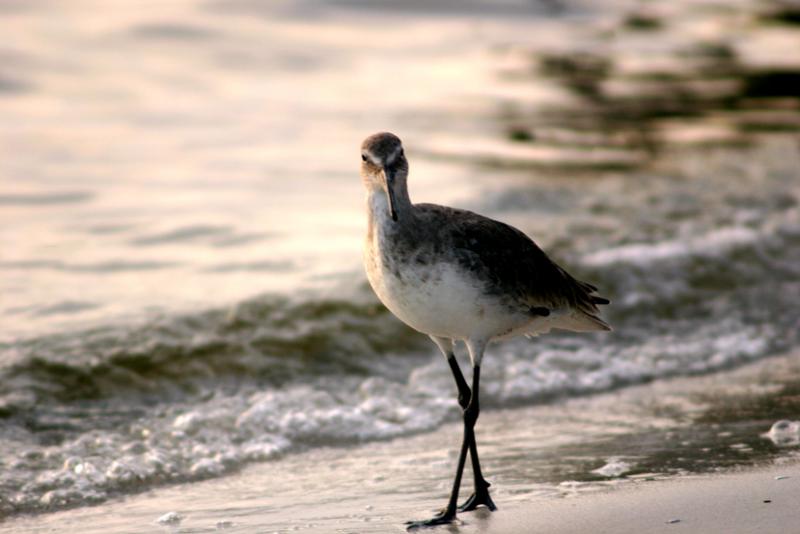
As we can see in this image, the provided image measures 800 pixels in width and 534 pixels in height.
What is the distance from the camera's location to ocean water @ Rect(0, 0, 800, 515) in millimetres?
8273

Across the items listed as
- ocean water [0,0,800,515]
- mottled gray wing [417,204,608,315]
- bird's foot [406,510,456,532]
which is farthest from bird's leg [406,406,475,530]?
ocean water [0,0,800,515]

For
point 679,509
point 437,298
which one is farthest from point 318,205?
point 679,509

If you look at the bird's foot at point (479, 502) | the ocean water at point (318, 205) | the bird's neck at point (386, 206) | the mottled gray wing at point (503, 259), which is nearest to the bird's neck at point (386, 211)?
the bird's neck at point (386, 206)

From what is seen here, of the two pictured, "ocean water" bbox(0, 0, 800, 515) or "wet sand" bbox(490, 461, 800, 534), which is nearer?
"wet sand" bbox(490, 461, 800, 534)

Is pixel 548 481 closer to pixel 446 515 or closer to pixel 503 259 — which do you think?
pixel 446 515

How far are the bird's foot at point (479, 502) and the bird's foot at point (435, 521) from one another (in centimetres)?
14

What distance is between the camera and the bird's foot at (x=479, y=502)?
244 inches

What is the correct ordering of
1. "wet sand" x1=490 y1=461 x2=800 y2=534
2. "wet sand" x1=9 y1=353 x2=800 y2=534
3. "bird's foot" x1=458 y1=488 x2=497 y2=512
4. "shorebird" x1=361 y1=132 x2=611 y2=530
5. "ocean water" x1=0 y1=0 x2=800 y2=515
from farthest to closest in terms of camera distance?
"ocean water" x1=0 y1=0 x2=800 y2=515 < "bird's foot" x1=458 y1=488 x2=497 y2=512 < "shorebird" x1=361 y1=132 x2=611 y2=530 < "wet sand" x1=9 y1=353 x2=800 y2=534 < "wet sand" x1=490 y1=461 x2=800 y2=534

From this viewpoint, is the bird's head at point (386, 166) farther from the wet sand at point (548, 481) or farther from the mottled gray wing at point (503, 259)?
the wet sand at point (548, 481)

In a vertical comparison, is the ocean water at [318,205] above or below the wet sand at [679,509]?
above

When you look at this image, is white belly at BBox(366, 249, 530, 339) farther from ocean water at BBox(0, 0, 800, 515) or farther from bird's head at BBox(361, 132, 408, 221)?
ocean water at BBox(0, 0, 800, 515)

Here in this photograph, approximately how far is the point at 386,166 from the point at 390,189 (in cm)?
11

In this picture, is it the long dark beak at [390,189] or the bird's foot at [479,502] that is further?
the bird's foot at [479,502]

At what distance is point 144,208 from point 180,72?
16.8 feet
